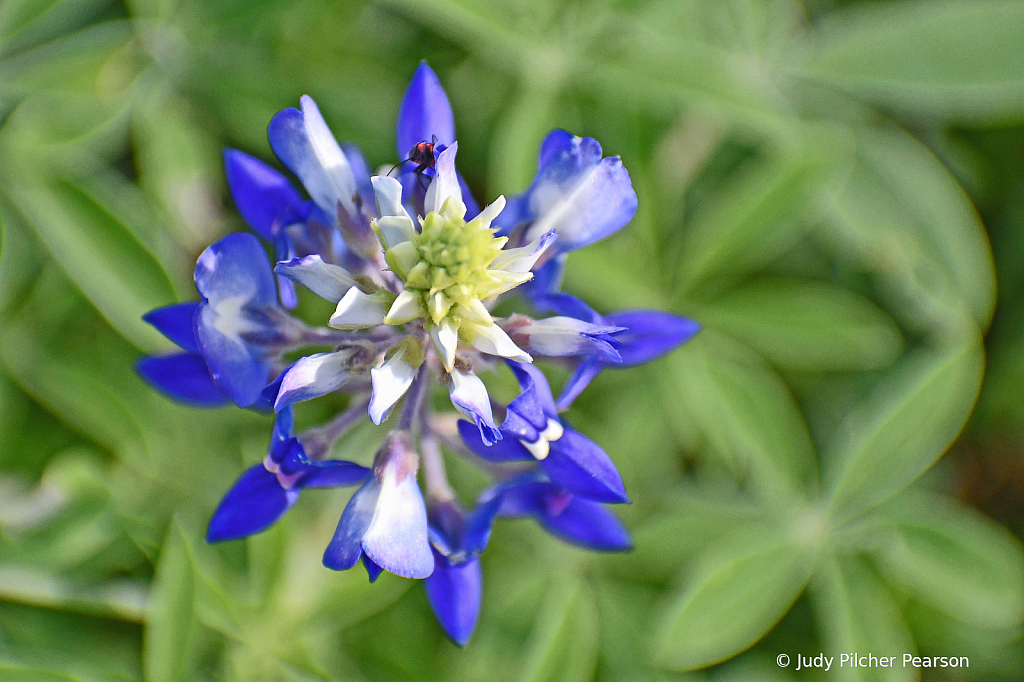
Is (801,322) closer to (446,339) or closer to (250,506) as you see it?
(446,339)

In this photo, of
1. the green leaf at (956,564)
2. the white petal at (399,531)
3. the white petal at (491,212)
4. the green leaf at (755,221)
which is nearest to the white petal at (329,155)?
the white petal at (491,212)

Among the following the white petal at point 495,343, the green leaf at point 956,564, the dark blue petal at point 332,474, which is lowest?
the green leaf at point 956,564

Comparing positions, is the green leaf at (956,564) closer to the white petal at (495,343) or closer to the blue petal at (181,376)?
the white petal at (495,343)

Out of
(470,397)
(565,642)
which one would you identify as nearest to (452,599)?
(470,397)

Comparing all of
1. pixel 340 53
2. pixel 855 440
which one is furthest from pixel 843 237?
pixel 340 53

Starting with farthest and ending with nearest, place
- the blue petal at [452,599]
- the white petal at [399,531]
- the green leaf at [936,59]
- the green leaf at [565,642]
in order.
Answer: the green leaf at [936,59] → the green leaf at [565,642] → the blue petal at [452,599] → the white petal at [399,531]

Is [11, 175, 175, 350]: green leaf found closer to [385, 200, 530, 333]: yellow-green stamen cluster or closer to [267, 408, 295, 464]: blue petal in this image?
[267, 408, 295, 464]: blue petal
